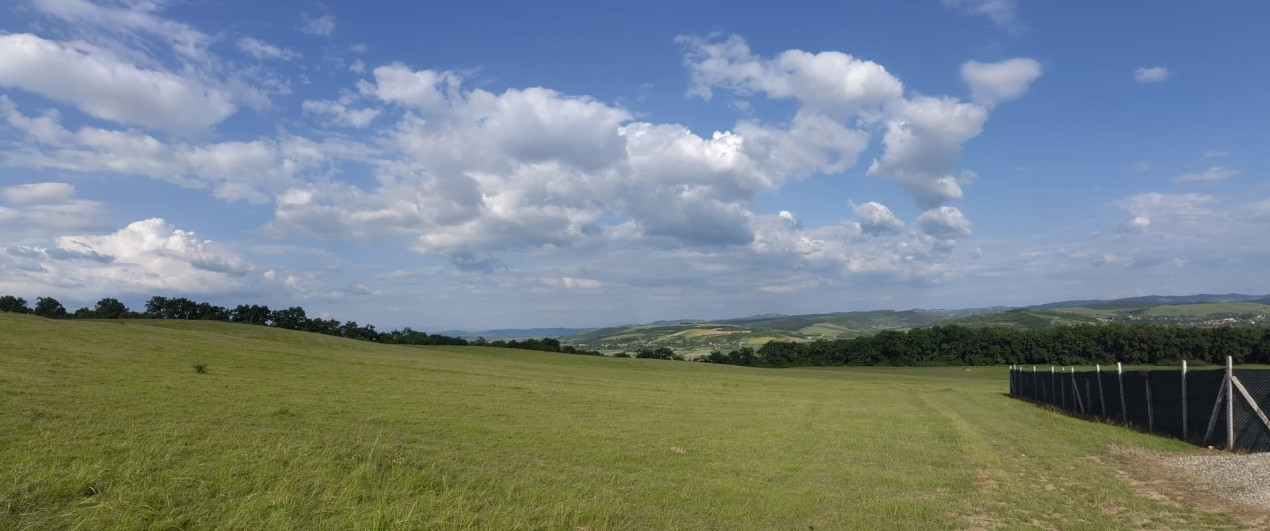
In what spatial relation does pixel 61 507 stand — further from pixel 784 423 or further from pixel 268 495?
pixel 784 423

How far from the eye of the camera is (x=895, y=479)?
13914 mm

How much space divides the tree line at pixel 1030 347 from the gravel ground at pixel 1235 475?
371ft

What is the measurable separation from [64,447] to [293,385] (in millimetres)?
15802

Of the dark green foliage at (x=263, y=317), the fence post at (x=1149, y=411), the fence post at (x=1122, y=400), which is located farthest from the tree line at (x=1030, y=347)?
the fence post at (x=1149, y=411)

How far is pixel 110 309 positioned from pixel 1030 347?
6435 inches

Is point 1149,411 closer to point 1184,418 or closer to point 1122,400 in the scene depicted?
point 1122,400

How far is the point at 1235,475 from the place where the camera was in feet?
44.7

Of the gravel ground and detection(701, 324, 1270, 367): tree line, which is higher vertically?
the gravel ground

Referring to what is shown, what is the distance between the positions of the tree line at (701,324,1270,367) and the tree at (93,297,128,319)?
342ft

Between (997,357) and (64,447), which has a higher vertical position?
(64,447)

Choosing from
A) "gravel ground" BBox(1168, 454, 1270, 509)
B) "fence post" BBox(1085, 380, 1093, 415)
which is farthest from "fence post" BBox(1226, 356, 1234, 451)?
"fence post" BBox(1085, 380, 1093, 415)

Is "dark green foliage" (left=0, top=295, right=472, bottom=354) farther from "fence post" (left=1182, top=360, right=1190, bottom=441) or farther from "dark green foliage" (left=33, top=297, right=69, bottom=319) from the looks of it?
"fence post" (left=1182, top=360, right=1190, bottom=441)

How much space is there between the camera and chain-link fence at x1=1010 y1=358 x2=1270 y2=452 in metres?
18.0

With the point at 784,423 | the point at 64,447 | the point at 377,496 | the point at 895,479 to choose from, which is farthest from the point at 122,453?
the point at 784,423
